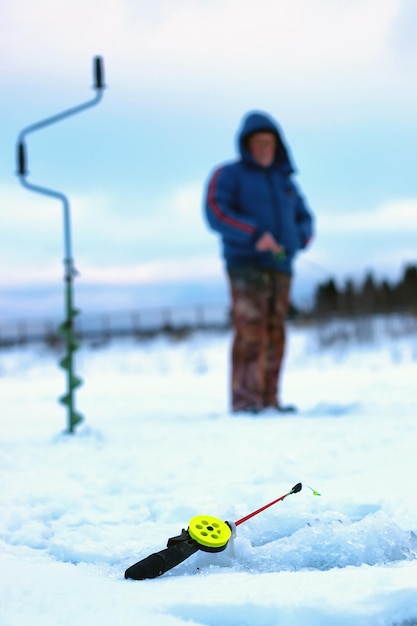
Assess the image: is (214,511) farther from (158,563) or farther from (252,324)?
(252,324)

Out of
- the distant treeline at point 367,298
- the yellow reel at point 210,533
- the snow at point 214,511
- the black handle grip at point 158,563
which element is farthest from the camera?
the distant treeline at point 367,298

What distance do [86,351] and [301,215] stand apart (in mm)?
9376

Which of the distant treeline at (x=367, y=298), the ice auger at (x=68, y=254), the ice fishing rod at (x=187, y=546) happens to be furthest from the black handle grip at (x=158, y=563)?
the distant treeline at (x=367, y=298)

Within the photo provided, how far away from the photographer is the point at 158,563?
60.7 inches

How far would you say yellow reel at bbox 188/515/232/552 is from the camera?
1.64 metres

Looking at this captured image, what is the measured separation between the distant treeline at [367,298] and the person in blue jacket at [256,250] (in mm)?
4756

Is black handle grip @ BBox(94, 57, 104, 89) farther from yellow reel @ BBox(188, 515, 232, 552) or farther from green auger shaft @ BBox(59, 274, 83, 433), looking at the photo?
yellow reel @ BBox(188, 515, 232, 552)

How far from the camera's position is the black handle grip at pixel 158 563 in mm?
1525

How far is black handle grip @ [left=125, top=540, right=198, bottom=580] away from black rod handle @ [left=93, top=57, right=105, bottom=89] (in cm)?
283

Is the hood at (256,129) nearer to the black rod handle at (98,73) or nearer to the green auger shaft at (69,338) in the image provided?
the black rod handle at (98,73)

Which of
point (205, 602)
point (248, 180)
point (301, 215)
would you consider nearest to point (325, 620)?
Answer: point (205, 602)

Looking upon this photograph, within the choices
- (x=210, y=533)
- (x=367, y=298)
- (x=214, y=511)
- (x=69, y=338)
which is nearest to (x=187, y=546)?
(x=210, y=533)

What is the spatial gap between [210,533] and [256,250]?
2784mm

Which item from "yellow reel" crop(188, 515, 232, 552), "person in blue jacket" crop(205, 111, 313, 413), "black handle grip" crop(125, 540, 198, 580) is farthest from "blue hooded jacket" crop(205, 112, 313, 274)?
"black handle grip" crop(125, 540, 198, 580)
